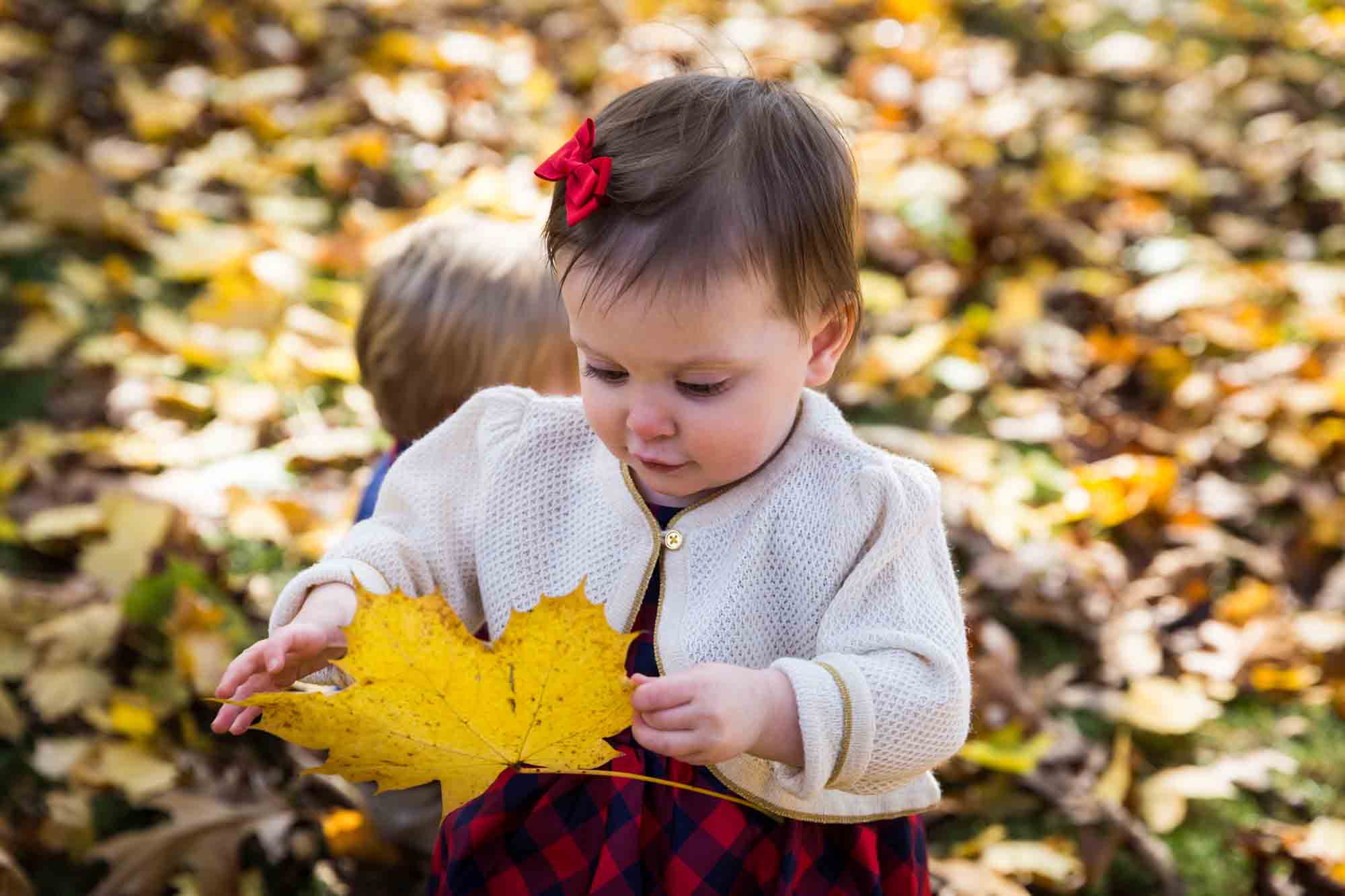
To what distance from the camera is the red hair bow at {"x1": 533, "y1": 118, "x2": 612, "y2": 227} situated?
1213mm

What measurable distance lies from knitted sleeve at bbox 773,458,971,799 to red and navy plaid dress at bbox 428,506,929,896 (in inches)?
4.8

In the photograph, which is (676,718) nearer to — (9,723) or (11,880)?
(11,880)

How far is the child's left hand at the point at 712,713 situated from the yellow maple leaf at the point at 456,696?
0.09 feet

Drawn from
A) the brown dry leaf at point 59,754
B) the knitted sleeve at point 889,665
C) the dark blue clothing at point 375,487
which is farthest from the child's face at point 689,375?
the brown dry leaf at point 59,754

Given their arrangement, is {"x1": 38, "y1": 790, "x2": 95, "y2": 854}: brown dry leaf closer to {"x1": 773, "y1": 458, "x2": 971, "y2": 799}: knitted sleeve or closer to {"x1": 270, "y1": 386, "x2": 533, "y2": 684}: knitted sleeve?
{"x1": 270, "y1": 386, "x2": 533, "y2": 684}: knitted sleeve

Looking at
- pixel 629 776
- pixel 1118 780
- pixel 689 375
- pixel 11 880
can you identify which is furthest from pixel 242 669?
pixel 1118 780

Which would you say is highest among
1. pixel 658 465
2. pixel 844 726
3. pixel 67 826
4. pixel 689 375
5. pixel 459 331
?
pixel 689 375

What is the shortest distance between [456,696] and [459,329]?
1082mm

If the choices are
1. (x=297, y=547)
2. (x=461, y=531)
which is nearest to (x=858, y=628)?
(x=461, y=531)

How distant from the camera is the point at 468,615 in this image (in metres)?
1.55

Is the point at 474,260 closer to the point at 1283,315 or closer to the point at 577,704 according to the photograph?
the point at 577,704

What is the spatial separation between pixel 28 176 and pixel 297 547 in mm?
1913

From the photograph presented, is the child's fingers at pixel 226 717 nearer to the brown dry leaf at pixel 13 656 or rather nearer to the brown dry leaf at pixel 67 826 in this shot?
the brown dry leaf at pixel 67 826

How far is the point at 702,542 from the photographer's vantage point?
4.56 ft
